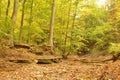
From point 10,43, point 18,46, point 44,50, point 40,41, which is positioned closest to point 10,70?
point 10,43

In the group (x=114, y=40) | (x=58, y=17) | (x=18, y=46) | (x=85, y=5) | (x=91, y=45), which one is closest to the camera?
(x=18, y=46)

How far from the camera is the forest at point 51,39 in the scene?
1100cm

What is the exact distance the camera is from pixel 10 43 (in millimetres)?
14672

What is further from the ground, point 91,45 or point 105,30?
point 105,30

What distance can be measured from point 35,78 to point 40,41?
1946cm

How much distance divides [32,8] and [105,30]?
30.6 ft

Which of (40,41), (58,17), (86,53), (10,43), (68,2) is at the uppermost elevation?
(68,2)

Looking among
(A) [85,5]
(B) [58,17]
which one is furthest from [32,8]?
(A) [85,5]

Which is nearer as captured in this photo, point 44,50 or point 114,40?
point 44,50

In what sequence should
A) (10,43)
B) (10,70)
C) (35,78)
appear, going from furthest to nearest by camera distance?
(10,43) < (10,70) < (35,78)

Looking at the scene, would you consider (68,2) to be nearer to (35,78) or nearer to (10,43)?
(10,43)

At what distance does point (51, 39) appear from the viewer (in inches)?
775

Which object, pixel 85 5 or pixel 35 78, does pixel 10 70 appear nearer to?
pixel 35 78

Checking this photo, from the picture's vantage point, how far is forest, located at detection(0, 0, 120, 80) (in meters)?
11.0
